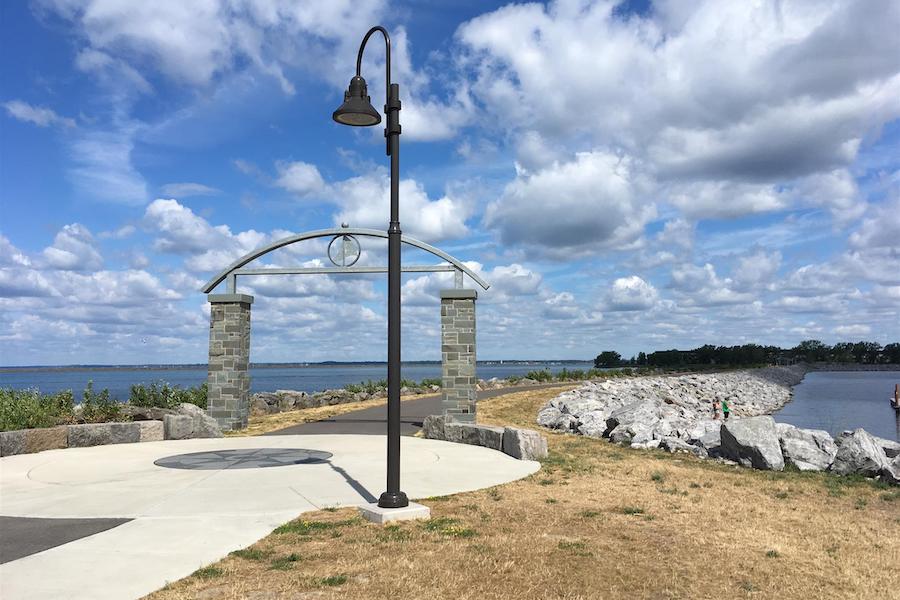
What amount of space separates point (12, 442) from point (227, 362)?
5521 millimetres

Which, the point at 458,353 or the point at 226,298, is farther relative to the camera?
the point at 226,298

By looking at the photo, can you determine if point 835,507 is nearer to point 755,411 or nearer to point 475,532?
point 475,532

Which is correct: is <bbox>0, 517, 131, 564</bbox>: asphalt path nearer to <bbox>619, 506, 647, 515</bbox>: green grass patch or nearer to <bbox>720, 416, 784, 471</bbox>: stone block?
<bbox>619, 506, 647, 515</bbox>: green grass patch

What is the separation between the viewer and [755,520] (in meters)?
7.34

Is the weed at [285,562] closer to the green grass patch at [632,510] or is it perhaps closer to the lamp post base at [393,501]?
the lamp post base at [393,501]

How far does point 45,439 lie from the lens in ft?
40.1

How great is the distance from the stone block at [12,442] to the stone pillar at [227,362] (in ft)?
16.4

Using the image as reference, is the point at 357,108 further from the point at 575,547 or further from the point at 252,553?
the point at 575,547

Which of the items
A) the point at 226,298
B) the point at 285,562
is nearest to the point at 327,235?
the point at 226,298

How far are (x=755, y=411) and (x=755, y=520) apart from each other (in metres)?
33.9

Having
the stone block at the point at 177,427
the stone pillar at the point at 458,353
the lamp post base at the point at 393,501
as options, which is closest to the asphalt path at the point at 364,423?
the stone pillar at the point at 458,353

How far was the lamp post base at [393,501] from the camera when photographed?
700cm

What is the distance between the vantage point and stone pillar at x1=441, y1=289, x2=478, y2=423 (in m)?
16.2

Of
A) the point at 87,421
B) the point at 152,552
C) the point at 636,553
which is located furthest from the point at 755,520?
the point at 87,421
